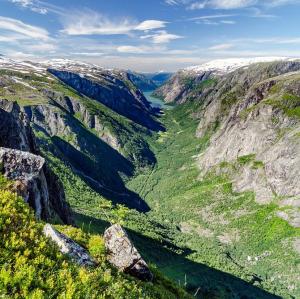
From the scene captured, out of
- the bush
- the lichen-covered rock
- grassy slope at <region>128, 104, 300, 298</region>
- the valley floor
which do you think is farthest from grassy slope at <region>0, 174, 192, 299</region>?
grassy slope at <region>128, 104, 300, 298</region>

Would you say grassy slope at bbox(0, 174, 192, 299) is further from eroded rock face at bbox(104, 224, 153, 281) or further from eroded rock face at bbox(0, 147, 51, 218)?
eroded rock face at bbox(0, 147, 51, 218)

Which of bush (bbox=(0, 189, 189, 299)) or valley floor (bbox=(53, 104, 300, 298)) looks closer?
bush (bbox=(0, 189, 189, 299))

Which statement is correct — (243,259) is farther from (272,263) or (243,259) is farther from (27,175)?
(27,175)

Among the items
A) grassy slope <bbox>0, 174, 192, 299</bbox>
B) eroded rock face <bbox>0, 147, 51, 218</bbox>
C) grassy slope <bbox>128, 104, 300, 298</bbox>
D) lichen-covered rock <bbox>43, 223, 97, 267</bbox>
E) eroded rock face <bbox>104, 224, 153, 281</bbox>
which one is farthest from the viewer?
grassy slope <bbox>128, 104, 300, 298</bbox>

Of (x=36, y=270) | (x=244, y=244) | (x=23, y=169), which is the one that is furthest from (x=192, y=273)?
(x=36, y=270)

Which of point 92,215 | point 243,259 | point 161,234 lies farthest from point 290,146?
point 92,215

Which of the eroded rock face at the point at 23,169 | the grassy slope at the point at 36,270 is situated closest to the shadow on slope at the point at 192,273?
the eroded rock face at the point at 23,169
